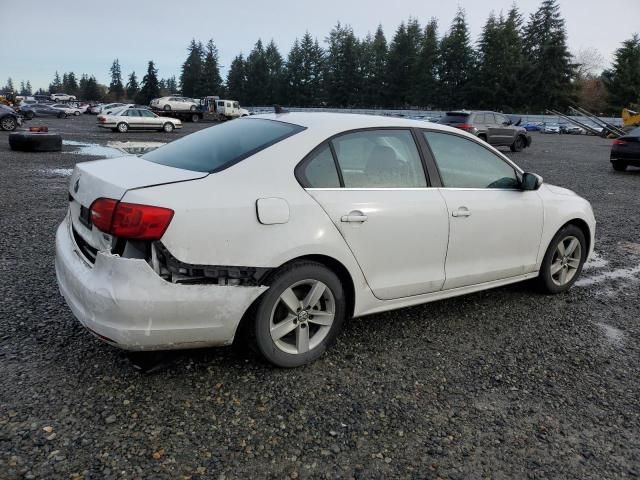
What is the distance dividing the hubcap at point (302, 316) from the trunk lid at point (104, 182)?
0.86m

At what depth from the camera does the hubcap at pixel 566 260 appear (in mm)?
4516

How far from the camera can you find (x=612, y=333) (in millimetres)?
3832

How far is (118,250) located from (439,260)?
2090 mm

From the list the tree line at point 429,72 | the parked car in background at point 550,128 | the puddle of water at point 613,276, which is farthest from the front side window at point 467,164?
the tree line at point 429,72

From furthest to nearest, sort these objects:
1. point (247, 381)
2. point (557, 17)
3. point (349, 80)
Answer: point (349, 80) → point (557, 17) → point (247, 381)

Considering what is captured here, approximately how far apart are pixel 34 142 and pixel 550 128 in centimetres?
4728

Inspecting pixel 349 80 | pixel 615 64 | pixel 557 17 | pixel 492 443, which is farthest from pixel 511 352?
pixel 349 80

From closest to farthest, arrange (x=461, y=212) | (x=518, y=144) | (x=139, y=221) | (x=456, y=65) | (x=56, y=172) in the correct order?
(x=139, y=221)
(x=461, y=212)
(x=56, y=172)
(x=518, y=144)
(x=456, y=65)

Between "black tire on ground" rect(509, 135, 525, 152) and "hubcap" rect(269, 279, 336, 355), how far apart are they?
20312 mm

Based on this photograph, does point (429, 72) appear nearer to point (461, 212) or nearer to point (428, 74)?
point (428, 74)

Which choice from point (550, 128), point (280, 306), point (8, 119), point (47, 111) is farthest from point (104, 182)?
point (47, 111)

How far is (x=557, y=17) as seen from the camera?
76312 millimetres

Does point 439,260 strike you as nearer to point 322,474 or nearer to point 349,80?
point 322,474

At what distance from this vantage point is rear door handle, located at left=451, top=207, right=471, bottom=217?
140 inches
